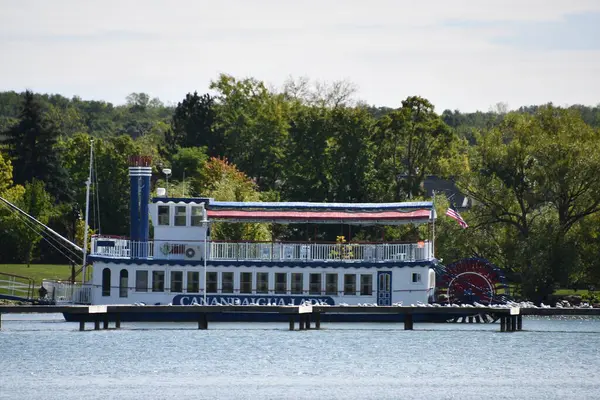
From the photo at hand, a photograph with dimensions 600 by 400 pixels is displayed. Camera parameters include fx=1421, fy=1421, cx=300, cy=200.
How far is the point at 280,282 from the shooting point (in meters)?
66.8

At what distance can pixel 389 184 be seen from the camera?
318 feet

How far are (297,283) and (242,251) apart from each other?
9.85 ft

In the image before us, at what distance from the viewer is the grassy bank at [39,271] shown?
298ft

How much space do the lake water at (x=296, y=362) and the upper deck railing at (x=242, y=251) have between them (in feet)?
11.4

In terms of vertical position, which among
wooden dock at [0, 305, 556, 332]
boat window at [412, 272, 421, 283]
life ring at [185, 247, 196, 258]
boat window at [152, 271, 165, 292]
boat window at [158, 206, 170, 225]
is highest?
boat window at [158, 206, 170, 225]

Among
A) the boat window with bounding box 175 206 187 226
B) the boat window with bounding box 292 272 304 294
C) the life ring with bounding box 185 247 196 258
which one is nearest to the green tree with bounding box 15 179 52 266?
the boat window with bounding box 175 206 187 226

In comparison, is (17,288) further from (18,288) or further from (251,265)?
(251,265)

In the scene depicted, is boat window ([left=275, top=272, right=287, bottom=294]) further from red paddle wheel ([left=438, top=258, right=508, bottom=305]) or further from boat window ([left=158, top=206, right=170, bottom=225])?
red paddle wheel ([left=438, top=258, right=508, bottom=305])

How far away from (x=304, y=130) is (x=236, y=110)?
17.9 metres

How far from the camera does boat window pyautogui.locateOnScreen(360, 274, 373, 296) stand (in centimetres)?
6669

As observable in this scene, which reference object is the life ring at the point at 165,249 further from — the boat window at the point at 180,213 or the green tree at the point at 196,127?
the green tree at the point at 196,127

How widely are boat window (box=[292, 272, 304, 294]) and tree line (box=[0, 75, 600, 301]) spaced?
12.0m

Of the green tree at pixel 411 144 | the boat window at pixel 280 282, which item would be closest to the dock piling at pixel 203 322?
the boat window at pixel 280 282

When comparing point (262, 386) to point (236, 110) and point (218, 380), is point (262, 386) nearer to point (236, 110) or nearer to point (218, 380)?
point (218, 380)
